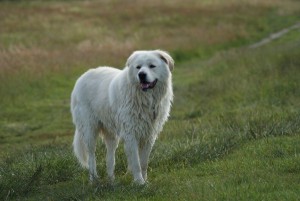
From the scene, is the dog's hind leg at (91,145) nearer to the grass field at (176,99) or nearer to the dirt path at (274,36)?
the grass field at (176,99)

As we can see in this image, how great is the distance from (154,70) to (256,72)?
1118 cm

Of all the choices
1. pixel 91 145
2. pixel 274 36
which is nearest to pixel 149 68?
pixel 91 145

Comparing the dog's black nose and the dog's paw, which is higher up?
the dog's black nose

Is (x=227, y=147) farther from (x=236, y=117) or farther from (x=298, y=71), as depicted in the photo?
(x=298, y=71)

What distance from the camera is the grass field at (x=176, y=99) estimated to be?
27.4 feet

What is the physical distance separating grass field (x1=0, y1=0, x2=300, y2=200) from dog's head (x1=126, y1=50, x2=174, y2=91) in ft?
4.59

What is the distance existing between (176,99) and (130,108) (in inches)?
385

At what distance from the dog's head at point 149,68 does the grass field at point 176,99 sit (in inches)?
55.0

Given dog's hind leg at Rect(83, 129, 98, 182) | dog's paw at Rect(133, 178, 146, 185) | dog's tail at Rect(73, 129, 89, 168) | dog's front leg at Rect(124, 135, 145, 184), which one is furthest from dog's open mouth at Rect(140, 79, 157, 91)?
dog's tail at Rect(73, 129, 89, 168)

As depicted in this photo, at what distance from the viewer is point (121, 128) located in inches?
357

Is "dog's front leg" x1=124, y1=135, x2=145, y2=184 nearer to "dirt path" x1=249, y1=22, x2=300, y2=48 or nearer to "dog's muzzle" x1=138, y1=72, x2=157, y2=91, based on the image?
"dog's muzzle" x1=138, y1=72, x2=157, y2=91

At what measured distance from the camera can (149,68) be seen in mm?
Answer: 8719

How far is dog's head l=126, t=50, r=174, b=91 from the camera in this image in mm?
8662

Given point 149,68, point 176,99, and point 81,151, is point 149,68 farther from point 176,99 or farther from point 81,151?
point 176,99
